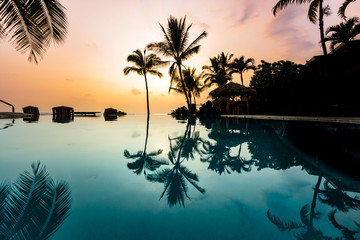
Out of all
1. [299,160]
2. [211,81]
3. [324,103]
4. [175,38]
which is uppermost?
[175,38]

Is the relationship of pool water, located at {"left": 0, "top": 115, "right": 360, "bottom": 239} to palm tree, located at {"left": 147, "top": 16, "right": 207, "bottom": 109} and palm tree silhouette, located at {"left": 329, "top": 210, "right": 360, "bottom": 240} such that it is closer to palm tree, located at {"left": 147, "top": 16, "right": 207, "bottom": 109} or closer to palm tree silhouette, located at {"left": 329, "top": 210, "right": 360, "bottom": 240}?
palm tree silhouette, located at {"left": 329, "top": 210, "right": 360, "bottom": 240}

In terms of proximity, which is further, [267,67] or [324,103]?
[267,67]

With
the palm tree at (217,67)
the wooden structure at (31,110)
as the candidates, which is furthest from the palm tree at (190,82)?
the wooden structure at (31,110)

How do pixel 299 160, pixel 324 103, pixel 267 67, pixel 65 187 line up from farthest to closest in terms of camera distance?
pixel 267 67
pixel 324 103
pixel 299 160
pixel 65 187

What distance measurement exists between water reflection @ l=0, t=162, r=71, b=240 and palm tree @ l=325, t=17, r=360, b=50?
1877 cm

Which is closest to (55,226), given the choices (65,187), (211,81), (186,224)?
(65,187)

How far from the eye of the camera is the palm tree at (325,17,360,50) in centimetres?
1281

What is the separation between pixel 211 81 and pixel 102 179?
76.8 feet

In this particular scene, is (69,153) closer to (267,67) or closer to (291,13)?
(291,13)

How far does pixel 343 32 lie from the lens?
13047 mm

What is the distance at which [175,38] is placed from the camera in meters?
14.8

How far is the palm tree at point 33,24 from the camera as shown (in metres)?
3.93

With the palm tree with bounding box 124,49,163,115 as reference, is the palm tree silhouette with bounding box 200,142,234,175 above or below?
below

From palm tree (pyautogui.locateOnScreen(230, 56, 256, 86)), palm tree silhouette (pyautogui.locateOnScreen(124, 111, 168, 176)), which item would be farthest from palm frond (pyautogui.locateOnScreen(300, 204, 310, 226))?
palm tree (pyautogui.locateOnScreen(230, 56, 256, 86))
